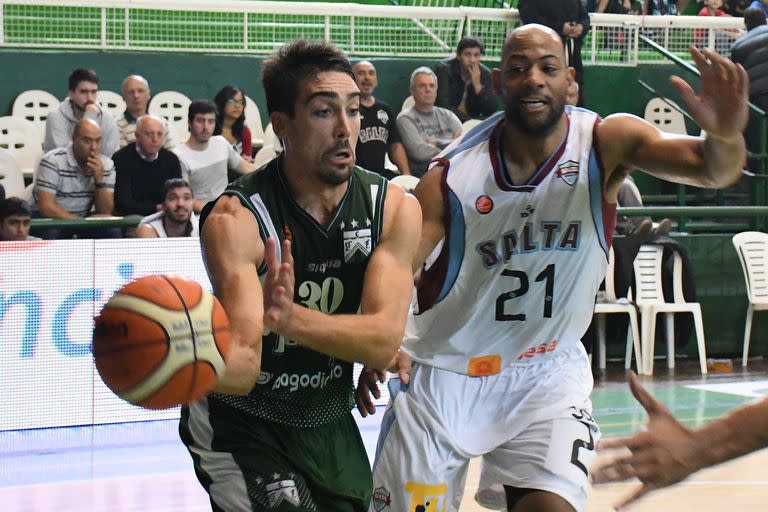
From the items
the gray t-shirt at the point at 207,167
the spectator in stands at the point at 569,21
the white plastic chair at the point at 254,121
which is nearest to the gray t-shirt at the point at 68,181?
the gray t-shirt at the point at 207,167

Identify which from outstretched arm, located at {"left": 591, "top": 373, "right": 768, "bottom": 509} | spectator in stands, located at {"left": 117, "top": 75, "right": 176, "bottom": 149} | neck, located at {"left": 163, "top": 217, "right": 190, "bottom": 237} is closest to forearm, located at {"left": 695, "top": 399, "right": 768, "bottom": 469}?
outstretched arm, located at {"left": 591, "top": 373, "right": 768, "bottom": 509}

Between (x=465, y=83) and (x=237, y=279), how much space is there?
9556mm

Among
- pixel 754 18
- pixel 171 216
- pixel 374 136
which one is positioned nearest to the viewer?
pixel 171 216

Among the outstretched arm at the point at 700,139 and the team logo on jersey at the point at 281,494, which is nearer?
the team logo on jersey at the point at 281,494

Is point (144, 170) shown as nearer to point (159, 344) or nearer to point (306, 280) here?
point (306, 280)

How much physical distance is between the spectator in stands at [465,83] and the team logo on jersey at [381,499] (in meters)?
8.49

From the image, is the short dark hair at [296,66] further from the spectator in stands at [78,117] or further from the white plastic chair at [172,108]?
the white plastic chair at [172,108]

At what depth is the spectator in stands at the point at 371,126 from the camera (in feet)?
37.2

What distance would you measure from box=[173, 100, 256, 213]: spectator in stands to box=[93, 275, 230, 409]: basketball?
282 inches

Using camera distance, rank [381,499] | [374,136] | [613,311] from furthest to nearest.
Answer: [374,136]
[613,311]
[381,499]

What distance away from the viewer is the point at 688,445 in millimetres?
2816

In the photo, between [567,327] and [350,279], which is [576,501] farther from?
[350,279]

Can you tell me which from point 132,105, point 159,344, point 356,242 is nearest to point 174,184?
point 132,105

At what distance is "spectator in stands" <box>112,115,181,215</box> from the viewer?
32.3 ft
